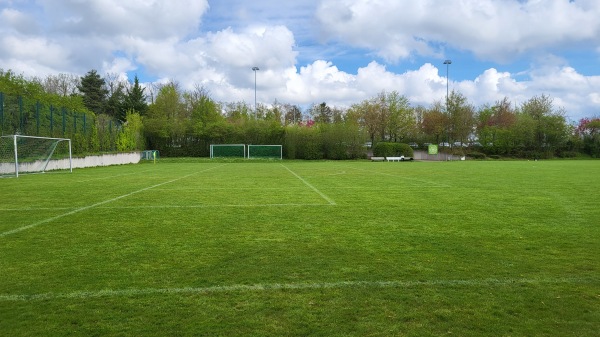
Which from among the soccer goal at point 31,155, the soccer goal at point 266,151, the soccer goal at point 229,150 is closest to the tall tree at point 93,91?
the soccer goal at point 229,150

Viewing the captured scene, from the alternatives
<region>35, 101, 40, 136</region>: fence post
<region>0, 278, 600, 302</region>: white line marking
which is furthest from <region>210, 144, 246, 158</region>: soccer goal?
<region>0, 278, 600, 302</region>: white line marking

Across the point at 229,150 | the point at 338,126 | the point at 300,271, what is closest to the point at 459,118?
the point at 338,126

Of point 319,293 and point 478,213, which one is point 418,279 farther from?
point 478,213

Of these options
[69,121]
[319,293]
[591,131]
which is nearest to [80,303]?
[319,293]

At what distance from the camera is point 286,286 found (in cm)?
403

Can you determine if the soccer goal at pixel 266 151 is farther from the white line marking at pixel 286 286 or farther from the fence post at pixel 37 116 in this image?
the white line marking at pixel 286 286

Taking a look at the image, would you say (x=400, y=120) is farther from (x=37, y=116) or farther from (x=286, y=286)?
(x=286, y=286)

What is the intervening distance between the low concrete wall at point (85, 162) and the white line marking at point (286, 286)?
831 inches

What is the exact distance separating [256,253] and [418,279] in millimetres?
2080

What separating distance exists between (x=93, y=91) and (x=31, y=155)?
157 feet

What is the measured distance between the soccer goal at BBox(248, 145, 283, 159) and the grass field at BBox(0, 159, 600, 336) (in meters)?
39.6

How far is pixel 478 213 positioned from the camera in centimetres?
845

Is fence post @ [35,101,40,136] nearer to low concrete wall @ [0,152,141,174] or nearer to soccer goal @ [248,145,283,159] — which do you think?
low concrete wall @ [0,152,141,174]

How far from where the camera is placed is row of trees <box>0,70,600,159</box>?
48031 mm
